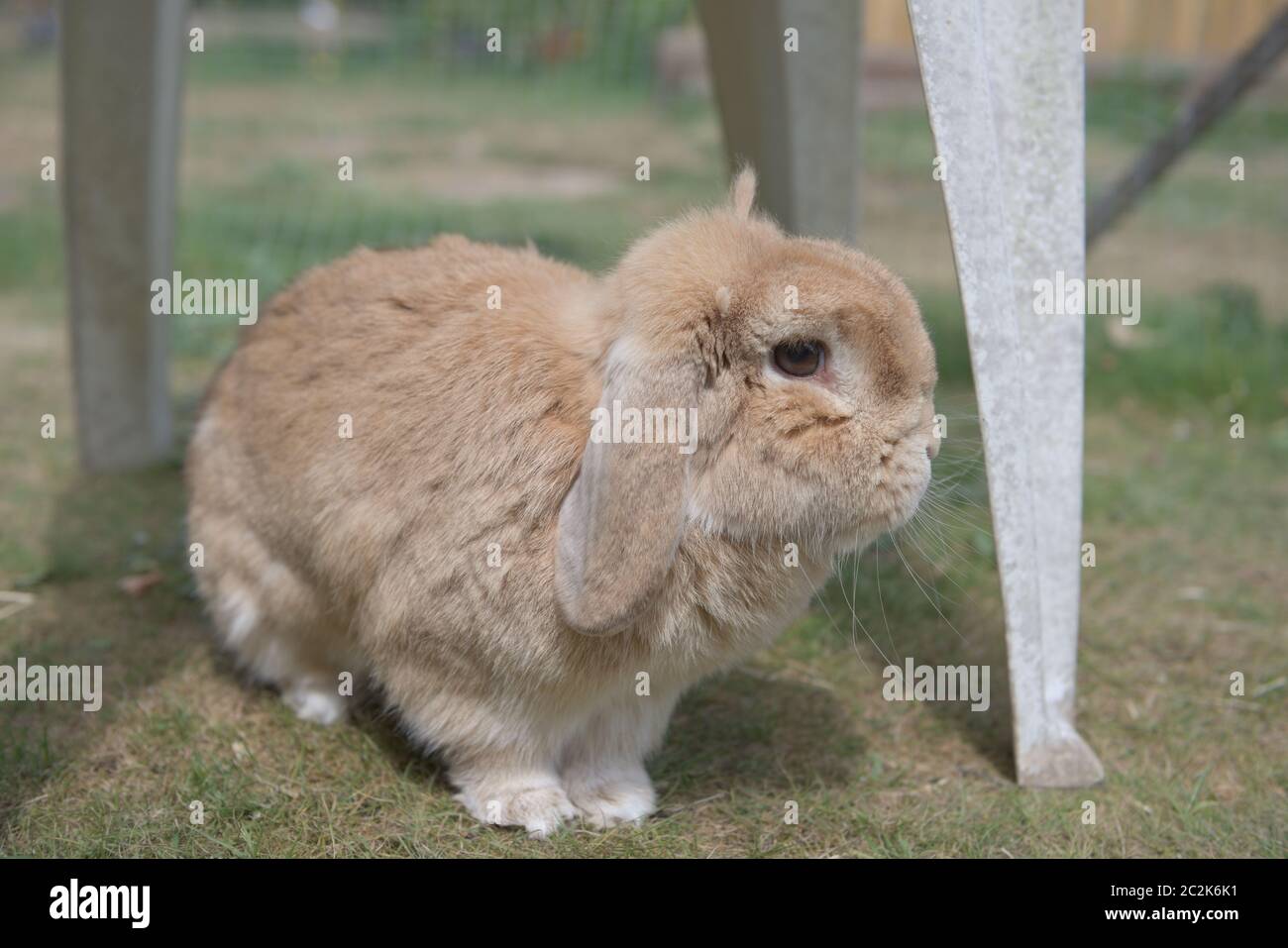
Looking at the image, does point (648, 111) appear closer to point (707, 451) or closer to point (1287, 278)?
point (1287, 278)

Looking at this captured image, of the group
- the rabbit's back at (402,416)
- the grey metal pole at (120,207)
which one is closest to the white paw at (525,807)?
the rabbit's back at (402,416)

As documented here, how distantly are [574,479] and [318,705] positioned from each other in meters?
1.17

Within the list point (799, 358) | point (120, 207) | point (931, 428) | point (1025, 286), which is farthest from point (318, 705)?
point (120, 207)

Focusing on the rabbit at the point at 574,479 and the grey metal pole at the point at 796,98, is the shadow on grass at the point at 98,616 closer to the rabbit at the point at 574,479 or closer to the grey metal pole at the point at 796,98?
the rabbit at the point at 574,479

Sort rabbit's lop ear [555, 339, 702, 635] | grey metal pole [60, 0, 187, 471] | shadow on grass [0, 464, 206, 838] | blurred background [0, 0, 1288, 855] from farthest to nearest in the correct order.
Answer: grey metal pole [60, 0, 187, 471]
shadow on grass [0, 464, 206, 838]
blurred background [0, 0, 1288, 855]
rabbit's lop ear [555, 339, 702, 635]

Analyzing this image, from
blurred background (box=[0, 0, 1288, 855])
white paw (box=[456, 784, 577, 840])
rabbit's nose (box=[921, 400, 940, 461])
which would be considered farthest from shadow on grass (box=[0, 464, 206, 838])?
rabbit's nose (box=[921, 400, 940, 461])

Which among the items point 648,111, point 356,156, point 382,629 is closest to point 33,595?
point 382,629

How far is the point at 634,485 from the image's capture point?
8.55ft

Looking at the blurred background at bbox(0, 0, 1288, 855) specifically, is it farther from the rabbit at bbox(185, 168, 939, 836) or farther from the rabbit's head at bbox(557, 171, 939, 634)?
the rabbit's head at bbox(557, 171, 939, 634)

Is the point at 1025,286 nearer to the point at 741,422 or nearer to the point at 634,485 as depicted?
the point at 741,422

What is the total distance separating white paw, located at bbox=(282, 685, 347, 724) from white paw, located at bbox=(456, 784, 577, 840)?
2.01 ft

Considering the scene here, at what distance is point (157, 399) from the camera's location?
5.25 m

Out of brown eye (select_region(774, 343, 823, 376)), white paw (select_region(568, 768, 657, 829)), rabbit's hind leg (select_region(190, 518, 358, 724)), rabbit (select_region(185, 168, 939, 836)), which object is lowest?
white paw (select_region(568, 768, 657, 829))

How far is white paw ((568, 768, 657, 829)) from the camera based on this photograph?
3.06m
